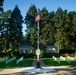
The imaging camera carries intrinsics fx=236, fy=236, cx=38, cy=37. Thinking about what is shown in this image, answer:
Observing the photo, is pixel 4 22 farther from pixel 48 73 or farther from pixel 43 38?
pixel 48 73

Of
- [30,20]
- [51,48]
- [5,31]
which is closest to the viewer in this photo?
[5,31]

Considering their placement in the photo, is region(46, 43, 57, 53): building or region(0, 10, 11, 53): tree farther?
region(46, 43, 57, 53): building

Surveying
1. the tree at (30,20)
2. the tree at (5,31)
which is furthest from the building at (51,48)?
the tree at (5,31)

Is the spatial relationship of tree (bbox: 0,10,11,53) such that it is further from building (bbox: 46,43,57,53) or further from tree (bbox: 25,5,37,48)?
building (bbox: 46,43,57,53)

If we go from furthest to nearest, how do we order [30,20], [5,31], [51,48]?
[51,48] < [30,20] < [5,31]

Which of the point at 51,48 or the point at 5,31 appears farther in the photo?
the point at 51,48

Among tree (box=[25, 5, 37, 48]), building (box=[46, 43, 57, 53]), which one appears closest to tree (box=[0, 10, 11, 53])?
tree (box=[25, 5, 37, 48])

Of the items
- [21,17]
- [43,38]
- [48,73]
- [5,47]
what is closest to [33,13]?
[21,17]

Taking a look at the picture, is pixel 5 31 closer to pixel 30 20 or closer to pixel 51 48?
pixel 30 20

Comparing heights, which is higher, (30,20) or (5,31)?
(30,20)

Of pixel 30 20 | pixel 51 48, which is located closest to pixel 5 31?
pixel 30 20

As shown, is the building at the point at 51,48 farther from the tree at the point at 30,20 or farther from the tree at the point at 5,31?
the tree at the point at 5,31

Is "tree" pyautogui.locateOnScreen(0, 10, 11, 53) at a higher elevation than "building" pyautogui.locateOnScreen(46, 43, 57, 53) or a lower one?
higher

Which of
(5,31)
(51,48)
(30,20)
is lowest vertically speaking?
(51,48)
